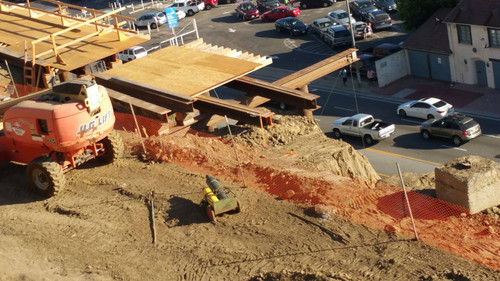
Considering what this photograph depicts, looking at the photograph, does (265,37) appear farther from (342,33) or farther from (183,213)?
(183,213)

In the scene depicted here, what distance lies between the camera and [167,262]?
1551 cm

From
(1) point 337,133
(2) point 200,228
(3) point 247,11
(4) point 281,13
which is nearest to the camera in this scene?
(2) point 200,228

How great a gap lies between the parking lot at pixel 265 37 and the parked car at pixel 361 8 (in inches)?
93.7

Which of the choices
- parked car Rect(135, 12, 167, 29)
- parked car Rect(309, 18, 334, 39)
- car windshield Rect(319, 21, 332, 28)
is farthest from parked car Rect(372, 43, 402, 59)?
parked car Rect(135, 12, 167, 29)

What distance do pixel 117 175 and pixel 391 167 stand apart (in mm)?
19051

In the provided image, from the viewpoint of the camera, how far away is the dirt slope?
1473 cm

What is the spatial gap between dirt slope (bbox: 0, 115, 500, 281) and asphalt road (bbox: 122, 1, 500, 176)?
1696 cm

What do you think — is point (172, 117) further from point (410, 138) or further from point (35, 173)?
point (410, 138)

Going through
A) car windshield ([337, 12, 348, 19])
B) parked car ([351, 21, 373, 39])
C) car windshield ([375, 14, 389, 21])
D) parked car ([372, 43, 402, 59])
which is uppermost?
car windshield ([337, 12, 348, 19])

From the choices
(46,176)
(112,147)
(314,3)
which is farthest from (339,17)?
(46,176)

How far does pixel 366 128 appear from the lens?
39.1 m

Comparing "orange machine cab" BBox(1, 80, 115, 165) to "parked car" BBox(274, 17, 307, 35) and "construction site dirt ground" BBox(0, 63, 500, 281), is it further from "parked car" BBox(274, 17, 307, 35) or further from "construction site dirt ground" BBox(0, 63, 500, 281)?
"parked car" BBox(274, 17, 307, 35)

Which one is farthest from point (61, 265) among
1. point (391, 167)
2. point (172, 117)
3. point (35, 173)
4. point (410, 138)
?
point (410, 138)

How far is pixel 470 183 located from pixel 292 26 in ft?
142
